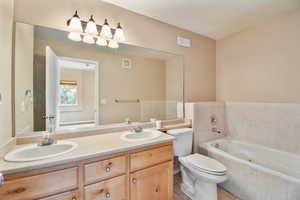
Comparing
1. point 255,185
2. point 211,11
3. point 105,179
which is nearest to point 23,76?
point 105,179

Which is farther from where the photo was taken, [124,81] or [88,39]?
[124,81]

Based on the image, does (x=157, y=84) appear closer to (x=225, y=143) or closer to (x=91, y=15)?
(x=91, y=15)

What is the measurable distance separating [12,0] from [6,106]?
95 centimetres

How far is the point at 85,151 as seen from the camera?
3.52 ft

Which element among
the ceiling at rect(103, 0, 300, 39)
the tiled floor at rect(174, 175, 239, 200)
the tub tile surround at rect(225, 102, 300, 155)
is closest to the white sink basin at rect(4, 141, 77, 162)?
the tiled floor at rect(174, 175, 239, 200)

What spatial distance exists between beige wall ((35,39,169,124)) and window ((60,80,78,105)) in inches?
11.5

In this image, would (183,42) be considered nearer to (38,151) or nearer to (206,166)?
(206,166)

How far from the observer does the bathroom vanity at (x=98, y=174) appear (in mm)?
848

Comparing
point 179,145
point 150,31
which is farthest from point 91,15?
point 179,145

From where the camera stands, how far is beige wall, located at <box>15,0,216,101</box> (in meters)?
1.33

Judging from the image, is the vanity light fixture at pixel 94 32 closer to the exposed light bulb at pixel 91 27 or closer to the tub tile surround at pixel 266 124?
the exposed light bulb at pixel 91 27

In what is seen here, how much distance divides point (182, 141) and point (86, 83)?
1.52m

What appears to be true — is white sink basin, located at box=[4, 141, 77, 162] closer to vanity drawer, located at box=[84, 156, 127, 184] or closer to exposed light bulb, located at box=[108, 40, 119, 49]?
vanity drawer, located at box=[84, 156, 127, 184]

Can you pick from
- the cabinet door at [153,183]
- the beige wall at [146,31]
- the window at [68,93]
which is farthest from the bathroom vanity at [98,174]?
the beige wall at [146,31]
